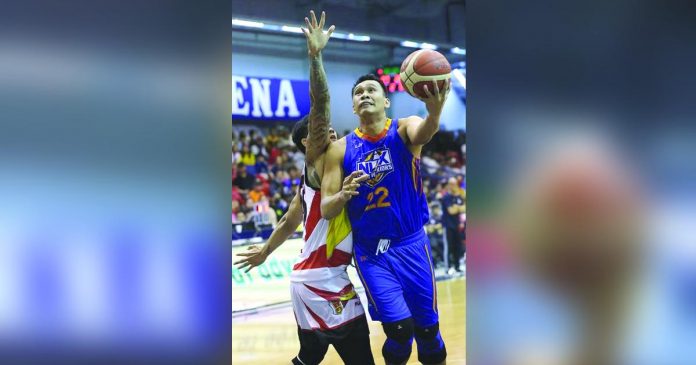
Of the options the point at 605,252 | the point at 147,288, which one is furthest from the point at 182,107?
the point at 605,252

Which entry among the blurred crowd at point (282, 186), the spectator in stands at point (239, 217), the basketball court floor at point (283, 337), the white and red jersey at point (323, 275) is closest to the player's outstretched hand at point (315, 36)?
the white and red jersey at point (323, 275)

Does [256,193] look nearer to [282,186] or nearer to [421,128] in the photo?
[282,186]

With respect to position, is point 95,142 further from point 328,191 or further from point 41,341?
point 328,191

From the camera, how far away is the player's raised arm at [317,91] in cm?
392

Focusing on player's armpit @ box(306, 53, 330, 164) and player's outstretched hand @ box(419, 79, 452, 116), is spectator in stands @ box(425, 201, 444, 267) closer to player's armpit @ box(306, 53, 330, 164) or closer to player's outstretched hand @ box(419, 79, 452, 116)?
player's armpit @ box(306, 53, 330, 164)

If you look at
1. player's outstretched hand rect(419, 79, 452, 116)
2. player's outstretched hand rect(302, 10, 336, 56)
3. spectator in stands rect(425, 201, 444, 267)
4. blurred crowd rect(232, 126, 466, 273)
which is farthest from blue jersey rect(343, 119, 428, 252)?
spectator in stands rect(425, 201, 444, 267)

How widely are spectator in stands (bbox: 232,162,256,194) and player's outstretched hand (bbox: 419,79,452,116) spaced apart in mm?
6066

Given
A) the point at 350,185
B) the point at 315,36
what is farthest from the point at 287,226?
the point at 315,36

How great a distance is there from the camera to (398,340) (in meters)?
4.11

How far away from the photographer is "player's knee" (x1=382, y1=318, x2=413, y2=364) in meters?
4.07

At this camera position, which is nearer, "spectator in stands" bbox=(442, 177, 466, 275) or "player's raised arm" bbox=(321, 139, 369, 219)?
"player's raised arm" bbox=(321, 139, 369, 219)

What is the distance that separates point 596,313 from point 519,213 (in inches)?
28.6

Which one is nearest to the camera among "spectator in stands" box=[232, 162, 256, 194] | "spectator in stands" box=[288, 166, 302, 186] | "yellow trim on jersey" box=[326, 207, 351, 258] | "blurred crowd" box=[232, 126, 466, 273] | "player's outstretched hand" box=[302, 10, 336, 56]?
"player's outstretched hand" box=[302, 10, 336, 56]

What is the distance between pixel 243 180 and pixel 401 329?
6.24m
